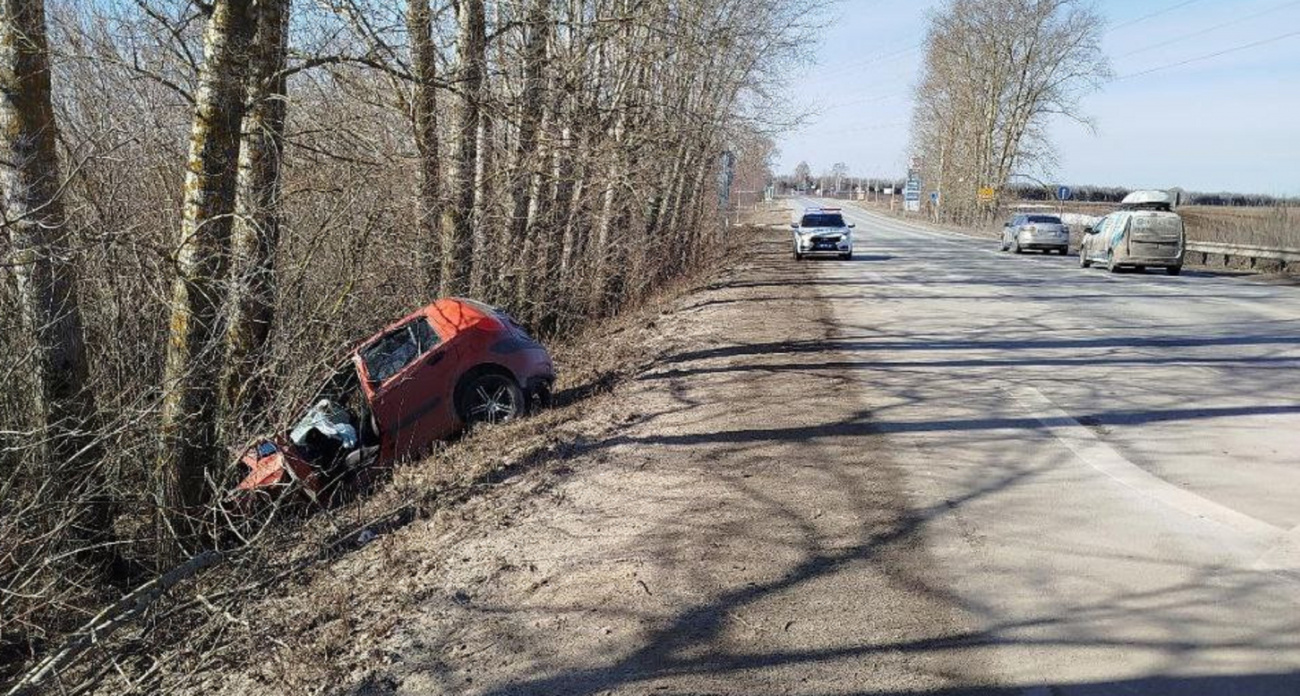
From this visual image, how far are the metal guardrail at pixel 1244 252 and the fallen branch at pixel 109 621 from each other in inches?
1060

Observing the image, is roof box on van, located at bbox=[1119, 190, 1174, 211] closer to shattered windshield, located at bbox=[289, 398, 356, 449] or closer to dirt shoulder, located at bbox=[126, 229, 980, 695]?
dirt shoulder, located at bbox=[126, 229, 980, 695]

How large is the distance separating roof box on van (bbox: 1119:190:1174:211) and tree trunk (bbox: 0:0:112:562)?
2452cm

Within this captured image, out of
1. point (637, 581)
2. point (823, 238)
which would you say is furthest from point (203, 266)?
point (823, 238)

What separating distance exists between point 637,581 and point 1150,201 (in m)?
23.9

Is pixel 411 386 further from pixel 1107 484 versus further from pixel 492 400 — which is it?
pixel 1107 484

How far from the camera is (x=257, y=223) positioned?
26.8 ft

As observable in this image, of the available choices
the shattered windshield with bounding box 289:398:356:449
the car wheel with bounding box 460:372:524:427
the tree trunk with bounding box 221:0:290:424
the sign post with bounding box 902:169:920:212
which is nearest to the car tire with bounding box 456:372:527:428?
the car wheel with bounding box 460:372:524:427

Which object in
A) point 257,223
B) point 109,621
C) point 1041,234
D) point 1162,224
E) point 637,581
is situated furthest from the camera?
point 1041,234

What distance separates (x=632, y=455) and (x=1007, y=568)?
10.8ft

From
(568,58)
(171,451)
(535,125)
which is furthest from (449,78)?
(171,451)

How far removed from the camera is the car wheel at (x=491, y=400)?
9609 millimetres

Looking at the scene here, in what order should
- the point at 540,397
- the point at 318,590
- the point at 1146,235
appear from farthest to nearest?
the point at 1146,235 < the point at 540,397 < the point at 318,590

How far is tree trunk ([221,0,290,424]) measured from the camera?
7910mm

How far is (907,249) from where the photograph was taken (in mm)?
39281
